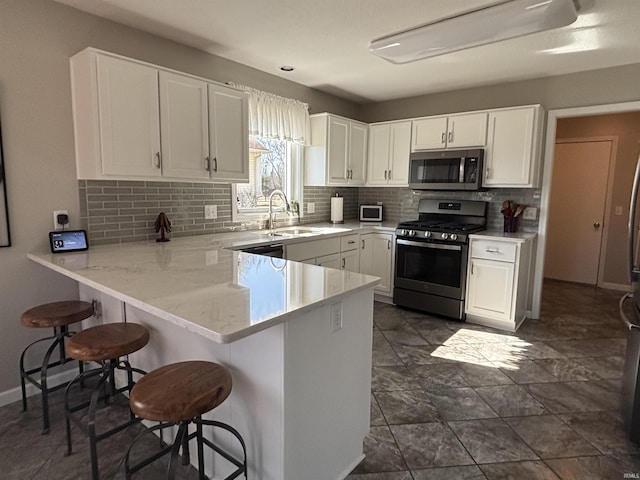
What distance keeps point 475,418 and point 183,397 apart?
5.81 ft

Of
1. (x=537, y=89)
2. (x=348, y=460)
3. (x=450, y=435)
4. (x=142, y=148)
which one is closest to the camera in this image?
(x=348, y=460)

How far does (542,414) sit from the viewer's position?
228 cm

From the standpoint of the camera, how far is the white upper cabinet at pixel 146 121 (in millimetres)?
2277

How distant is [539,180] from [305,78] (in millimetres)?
2667

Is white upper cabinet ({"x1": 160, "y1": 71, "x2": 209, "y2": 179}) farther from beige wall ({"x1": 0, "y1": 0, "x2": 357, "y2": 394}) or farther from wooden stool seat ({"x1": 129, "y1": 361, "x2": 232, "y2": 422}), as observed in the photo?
wooden stool seat ({"x1": 129, "y1": 361, "x2": 232, "y2": 422})

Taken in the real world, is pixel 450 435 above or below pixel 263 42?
below

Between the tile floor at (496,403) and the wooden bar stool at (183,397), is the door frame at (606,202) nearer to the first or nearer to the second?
the tile floor at (496,403)

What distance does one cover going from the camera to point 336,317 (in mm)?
1604

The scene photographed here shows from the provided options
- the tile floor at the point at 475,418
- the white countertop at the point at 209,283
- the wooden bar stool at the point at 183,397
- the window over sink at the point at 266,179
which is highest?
the window over sink at the point at 266,179

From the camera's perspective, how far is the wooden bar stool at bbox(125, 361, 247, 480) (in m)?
1.26

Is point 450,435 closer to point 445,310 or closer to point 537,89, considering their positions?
point 445,310

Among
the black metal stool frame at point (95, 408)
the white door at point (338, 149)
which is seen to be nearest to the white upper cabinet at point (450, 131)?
the white door at point (338, 149)

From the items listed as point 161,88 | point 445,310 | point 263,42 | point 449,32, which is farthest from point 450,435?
point 263,42

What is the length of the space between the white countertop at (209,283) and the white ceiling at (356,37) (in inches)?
62.3
